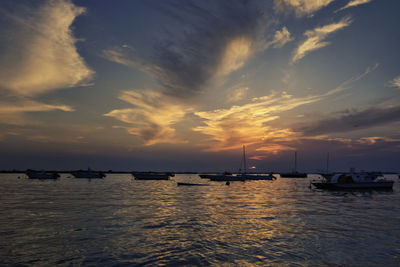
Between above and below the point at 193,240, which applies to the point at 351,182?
above

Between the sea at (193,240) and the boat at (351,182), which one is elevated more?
the boat at (351,182)

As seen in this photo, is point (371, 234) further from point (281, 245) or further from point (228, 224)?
point (228, 224)

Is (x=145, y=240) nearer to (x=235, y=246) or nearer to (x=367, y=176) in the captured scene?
(x=235, y=246)

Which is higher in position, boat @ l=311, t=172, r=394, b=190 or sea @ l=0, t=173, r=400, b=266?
boat @ l=311, t=172, r=394, b=190

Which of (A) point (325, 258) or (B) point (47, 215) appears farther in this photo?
(B) point (47, 215)

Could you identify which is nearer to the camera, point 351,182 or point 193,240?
point 193,240

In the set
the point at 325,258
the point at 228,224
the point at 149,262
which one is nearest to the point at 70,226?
the point at 149,262

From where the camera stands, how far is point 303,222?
2248 centimetres

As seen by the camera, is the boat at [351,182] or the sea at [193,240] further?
the boat at [351,182]

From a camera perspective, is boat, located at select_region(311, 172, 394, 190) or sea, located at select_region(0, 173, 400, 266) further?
boat, located at select_region(311, 172, 394, 190)

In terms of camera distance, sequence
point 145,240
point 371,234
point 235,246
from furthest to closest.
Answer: point 371,234, point 145,240, point 235,246

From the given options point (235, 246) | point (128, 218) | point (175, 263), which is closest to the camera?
point (175, 263)

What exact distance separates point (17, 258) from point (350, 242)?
1909cm

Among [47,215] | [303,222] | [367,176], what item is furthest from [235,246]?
[367,176]
